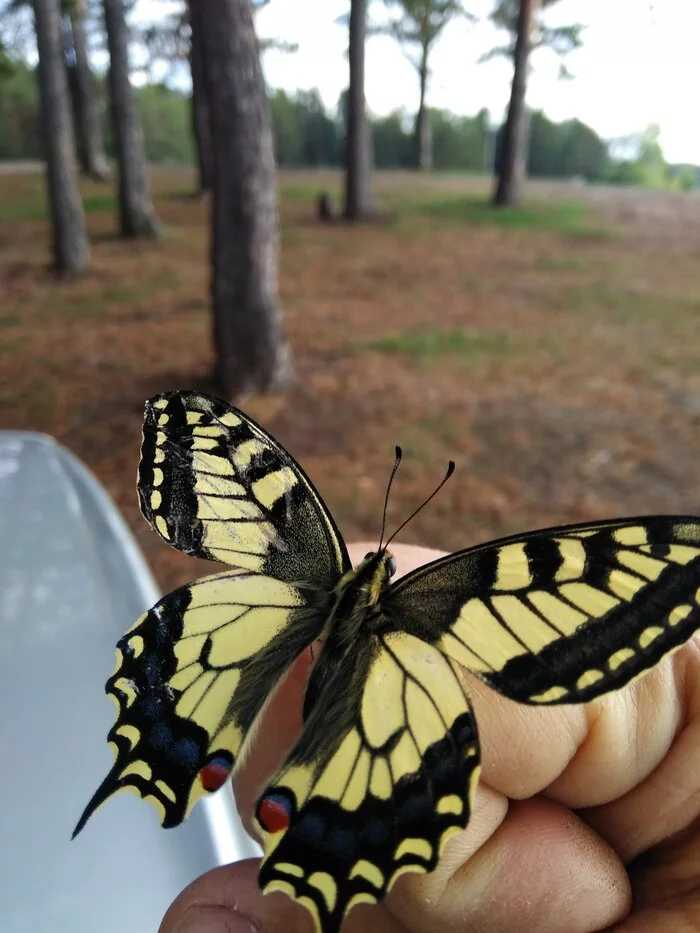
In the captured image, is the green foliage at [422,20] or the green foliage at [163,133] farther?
the green foliage at [163,133]

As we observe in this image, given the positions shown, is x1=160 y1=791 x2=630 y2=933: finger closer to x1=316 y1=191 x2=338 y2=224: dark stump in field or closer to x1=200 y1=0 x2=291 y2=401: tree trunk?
x1=200 y1=0 x2=291 y2=401: tree trunk

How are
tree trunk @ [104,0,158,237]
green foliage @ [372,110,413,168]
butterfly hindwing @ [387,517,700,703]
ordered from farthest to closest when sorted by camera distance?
green foliage @ [372,110,413,168]
tree trunk @ [104,0,158,237]
butterfly hindwing @ [387,517,700,703]

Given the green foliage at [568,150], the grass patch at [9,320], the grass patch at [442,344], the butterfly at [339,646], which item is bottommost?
the grass patch at [9,320]

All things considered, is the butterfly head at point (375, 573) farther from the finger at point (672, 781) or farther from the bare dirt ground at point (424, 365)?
the bare dirt ground at point (424, 365)

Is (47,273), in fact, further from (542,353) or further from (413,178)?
(413,178)

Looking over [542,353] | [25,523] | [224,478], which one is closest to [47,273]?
[542,353]

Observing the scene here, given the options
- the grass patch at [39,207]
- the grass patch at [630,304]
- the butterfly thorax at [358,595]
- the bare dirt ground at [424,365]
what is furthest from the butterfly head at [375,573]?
the grass patch at [39,207]

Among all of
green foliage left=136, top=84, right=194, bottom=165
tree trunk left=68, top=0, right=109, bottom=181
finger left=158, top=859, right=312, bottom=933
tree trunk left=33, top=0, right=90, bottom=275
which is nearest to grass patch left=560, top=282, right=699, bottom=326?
tree trunk left=33, top=0, right=90, bottom=275
